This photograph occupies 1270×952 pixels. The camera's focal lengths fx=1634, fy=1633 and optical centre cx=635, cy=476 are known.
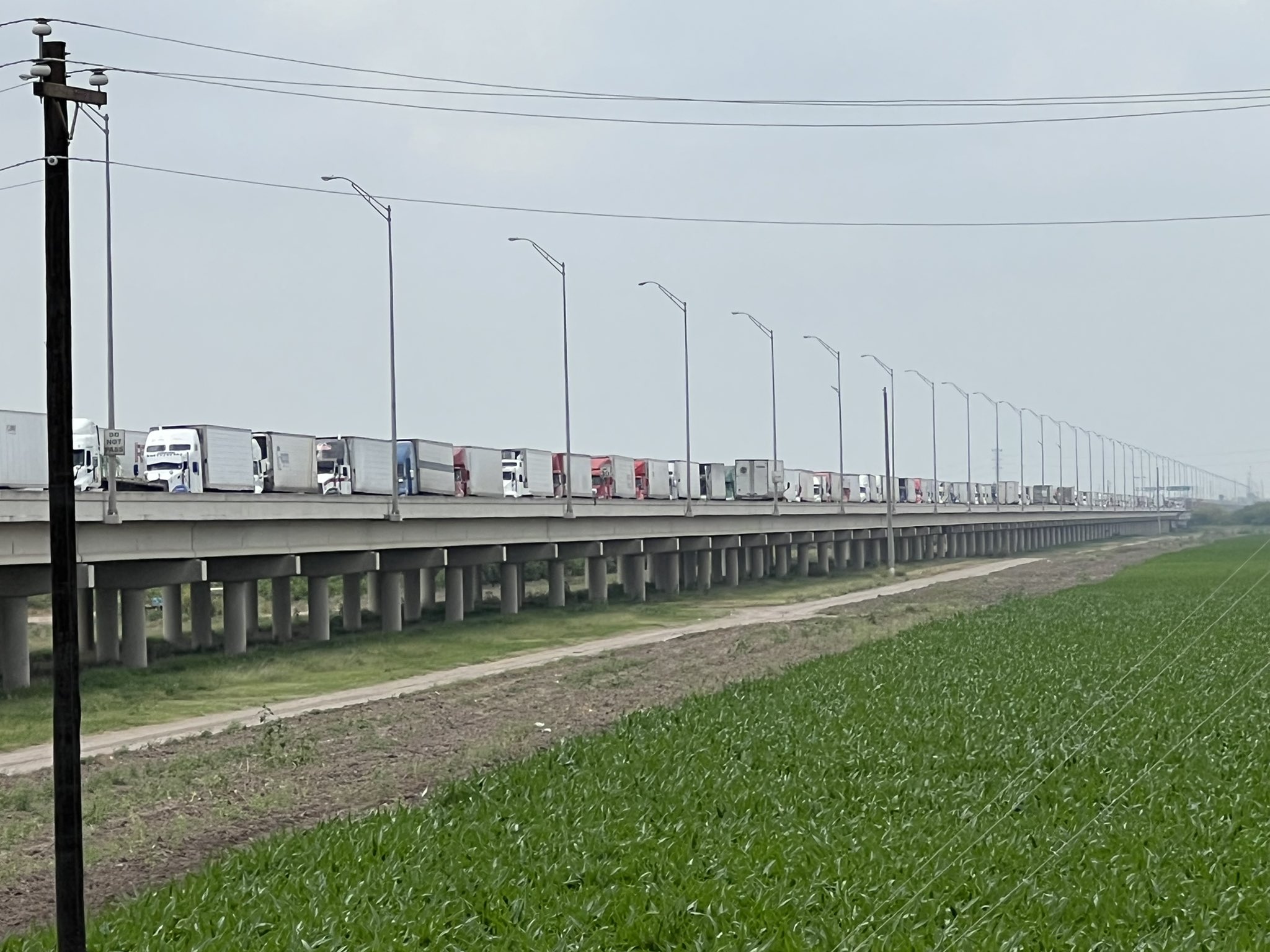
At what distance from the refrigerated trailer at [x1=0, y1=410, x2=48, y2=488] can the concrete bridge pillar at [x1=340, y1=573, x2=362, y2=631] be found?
22649 millimetres

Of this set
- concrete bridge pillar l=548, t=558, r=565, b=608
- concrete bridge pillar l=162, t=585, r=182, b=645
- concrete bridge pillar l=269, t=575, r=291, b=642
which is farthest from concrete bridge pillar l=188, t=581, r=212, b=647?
concrete bridge pillar l=548, t=558, r=565, b=608

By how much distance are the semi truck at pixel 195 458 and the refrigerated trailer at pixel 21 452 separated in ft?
31.2

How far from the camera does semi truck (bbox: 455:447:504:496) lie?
221 ft

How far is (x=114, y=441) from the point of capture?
35.9 meters

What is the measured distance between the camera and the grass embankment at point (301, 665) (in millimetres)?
34656

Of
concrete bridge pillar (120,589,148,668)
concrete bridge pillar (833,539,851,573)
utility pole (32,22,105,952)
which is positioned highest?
utility pole (32,22,105,952)

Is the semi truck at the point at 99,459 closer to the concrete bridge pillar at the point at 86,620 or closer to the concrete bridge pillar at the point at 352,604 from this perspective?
the concrete bridge pillar at the point at 86,620

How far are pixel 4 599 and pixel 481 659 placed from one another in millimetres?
13757

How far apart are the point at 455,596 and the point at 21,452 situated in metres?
27.7

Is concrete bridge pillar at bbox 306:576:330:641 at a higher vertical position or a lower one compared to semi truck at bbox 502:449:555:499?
lower

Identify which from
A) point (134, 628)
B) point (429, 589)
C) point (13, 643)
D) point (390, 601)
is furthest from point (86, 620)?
point (429, 589)

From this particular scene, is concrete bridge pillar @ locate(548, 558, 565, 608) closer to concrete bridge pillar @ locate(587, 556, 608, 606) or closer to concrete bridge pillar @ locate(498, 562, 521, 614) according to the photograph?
concrete bridge pillar @ locate(587, 556, 608, 606)

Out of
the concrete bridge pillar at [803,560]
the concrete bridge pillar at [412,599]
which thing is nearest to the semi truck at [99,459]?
the concrete bridge pillar at [412,599]

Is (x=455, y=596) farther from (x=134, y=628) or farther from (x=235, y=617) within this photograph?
(x=134, y=628)
